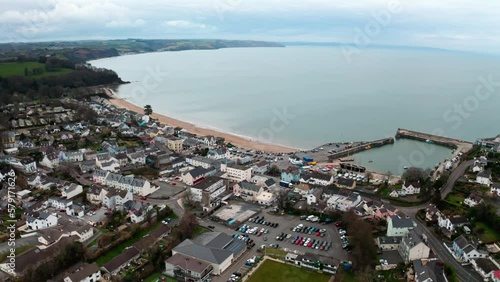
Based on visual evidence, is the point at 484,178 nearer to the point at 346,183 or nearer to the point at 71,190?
the point at 346,183

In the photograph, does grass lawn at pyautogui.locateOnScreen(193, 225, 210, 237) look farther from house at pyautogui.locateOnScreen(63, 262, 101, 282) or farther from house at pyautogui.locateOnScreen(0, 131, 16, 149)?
house at pyautogui.locateOnScreen(0, 131, 16, 149)

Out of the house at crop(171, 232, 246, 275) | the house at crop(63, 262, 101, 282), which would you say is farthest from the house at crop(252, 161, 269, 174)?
the house at crop(63, 262, 101, 282)

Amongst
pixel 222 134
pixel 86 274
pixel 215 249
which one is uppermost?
pixel 215 249

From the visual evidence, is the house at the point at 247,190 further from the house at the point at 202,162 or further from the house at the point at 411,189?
the house at the point at 411,189

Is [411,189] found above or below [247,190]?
above

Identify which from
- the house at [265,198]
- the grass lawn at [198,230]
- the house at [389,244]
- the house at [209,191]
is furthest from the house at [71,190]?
the house at [389,244]

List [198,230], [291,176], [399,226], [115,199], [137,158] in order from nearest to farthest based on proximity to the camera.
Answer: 1. [399,226]
2. [198,230]
3. [115,199]
4. [291,176]
5. [137,158]

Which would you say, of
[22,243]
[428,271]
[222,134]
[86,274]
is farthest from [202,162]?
[428,271]

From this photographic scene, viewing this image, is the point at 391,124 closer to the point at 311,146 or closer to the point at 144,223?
the point at 311,146
